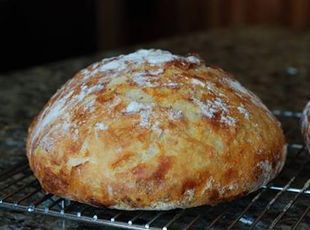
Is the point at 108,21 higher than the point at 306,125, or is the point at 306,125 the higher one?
the point at 306,125

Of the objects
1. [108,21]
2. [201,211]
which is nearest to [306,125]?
[201,211]

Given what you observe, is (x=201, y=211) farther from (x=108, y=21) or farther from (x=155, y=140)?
(x=108, y=21)

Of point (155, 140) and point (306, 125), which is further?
point (306, 125)

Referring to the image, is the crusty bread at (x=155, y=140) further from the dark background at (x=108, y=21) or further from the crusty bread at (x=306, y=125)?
the dark background at (x=108, y=21)

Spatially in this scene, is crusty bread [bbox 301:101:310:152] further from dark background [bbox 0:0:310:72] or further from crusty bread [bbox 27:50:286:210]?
dark background [bbox 0:0:310:72]

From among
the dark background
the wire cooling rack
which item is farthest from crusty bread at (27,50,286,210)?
the dark background

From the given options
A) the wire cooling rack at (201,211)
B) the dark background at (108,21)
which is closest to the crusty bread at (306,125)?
the wire cooling rack at (201,211)
